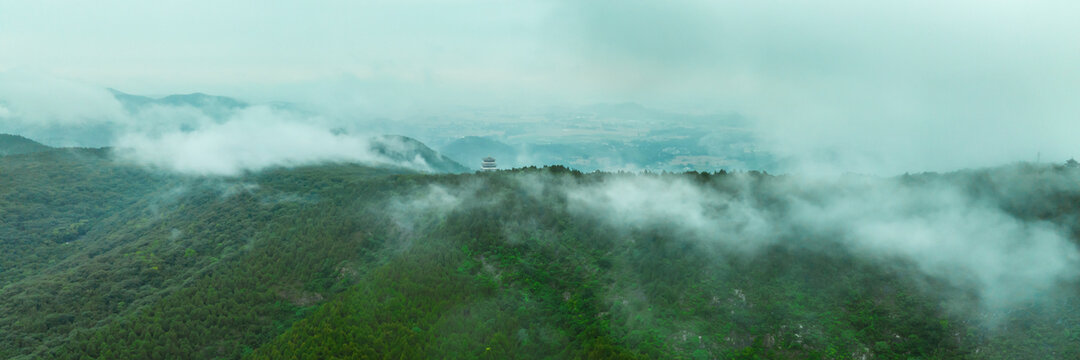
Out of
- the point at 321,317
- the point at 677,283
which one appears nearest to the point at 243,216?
the point at 321,317

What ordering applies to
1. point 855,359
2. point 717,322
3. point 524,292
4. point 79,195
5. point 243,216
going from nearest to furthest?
1. point 855,359
2. point 717,322
3. point 524,292
4. point 243,216
5. point 79,195

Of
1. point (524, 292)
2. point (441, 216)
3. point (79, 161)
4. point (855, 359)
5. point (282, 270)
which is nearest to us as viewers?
point (855, 359)

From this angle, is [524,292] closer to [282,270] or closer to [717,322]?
[717,322]

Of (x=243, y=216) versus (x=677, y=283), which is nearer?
(x=677, y=283)

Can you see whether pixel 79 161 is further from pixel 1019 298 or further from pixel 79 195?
pixel 1019 298

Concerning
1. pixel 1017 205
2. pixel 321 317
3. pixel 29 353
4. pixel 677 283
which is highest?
pixel 1017 205

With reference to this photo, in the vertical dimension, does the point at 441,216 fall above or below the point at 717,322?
above

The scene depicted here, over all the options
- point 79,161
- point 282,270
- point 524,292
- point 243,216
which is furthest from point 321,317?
point 79,161
